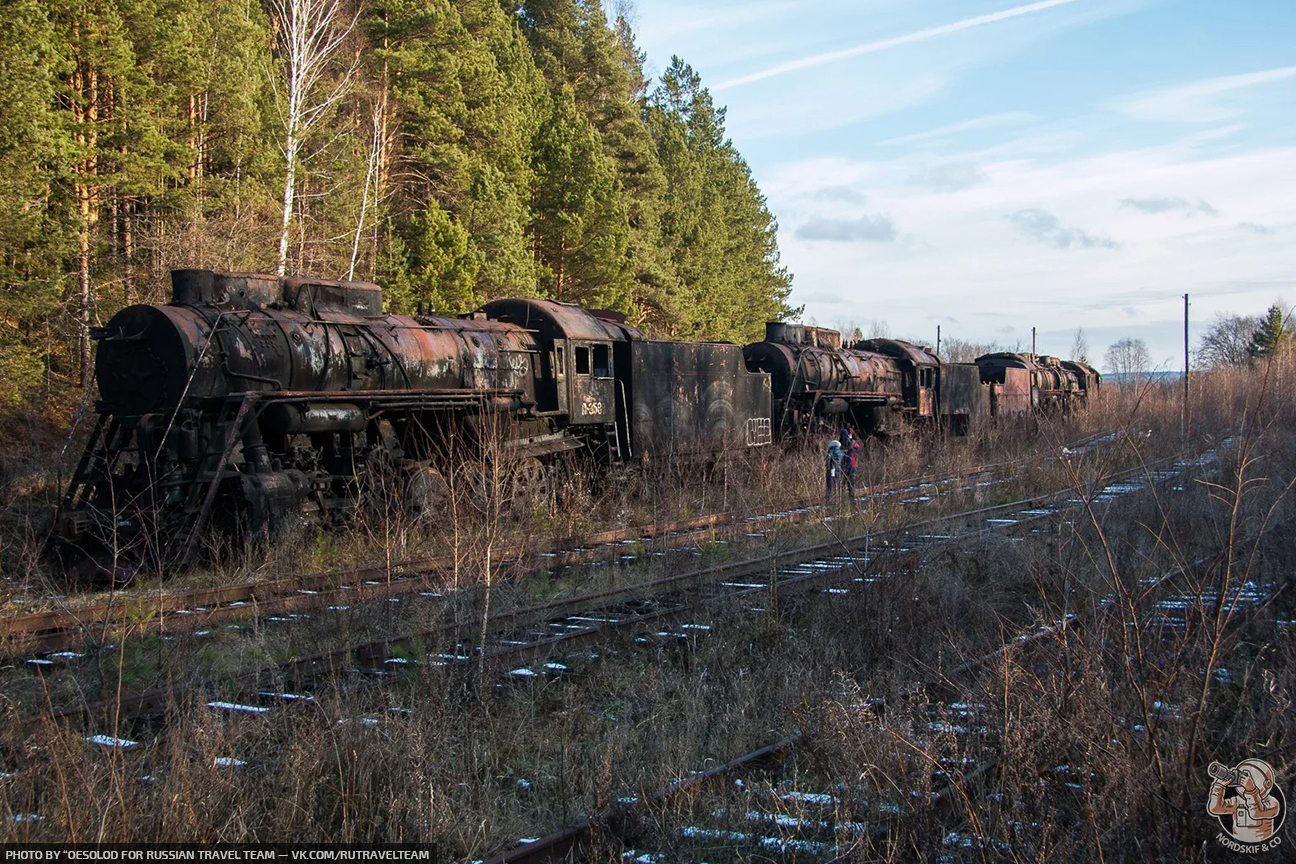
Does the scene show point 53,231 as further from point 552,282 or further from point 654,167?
point 654,167

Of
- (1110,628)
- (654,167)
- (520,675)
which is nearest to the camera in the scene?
(1110,628)

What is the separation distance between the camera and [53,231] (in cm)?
1786

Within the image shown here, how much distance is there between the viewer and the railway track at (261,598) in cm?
693

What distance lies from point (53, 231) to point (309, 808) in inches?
691

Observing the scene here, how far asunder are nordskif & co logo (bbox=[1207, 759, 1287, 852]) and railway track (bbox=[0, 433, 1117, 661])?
4.46 m

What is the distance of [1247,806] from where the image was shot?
382 cm

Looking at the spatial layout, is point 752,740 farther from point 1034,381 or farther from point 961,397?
point 1034,381

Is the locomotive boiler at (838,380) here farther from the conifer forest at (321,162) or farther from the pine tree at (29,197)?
the pine tree at (29,197)

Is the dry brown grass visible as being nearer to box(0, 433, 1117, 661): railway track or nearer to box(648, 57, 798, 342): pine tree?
box(0, 433, 1117, 661): railway track

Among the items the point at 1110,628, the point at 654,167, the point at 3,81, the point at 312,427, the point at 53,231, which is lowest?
the point at 1110,628

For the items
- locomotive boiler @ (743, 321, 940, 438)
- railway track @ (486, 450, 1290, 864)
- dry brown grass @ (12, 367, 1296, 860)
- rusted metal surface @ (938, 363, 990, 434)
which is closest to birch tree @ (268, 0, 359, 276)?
locomotive boiler @ (743, 321, 940, 438)

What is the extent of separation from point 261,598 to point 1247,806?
752 cm

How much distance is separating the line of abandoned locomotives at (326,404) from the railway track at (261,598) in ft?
1.89

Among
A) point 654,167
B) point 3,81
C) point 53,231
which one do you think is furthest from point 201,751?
point 654,167
